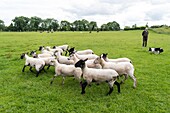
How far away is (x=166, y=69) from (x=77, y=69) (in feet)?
22.1

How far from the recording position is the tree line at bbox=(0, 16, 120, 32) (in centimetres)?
12354

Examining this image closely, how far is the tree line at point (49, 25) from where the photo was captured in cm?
12354

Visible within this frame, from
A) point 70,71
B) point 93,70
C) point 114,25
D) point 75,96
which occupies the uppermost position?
point 114,25

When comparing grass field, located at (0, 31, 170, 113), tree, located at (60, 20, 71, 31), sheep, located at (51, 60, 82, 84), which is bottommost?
grass field, located at (0, 31, 170, 113)

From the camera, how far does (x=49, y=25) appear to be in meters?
138

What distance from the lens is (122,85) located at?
927cm

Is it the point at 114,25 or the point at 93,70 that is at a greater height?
the point at 114,25

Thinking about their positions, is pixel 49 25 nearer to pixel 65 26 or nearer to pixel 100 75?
pixel 65 26

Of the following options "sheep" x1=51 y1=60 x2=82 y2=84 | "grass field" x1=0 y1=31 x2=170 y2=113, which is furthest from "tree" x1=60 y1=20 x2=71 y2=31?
"sheep" x1=51 y1=60 x2=82 y2=84

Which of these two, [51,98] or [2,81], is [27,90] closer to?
[51,98]

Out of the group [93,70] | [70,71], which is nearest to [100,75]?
[93,70]

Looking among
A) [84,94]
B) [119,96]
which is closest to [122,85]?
[119,96]

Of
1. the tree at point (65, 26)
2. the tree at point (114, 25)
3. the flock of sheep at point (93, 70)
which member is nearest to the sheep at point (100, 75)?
the flock of sheep at point (93, 70)

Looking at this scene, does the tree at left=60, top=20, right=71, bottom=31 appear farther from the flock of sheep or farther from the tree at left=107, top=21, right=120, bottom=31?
the flock of sheep
